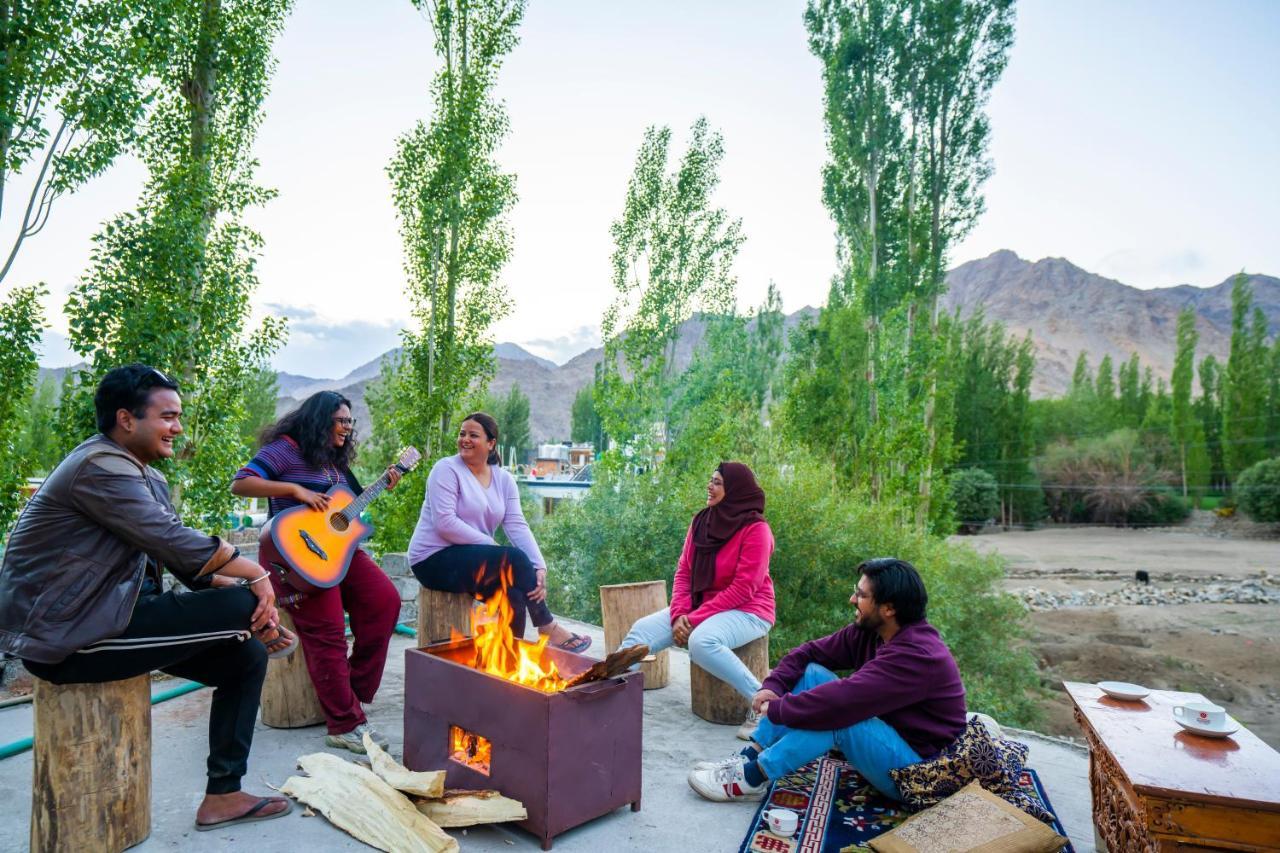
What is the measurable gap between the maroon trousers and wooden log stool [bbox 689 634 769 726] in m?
1.68

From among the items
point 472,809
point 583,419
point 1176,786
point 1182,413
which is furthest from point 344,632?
point 583,419

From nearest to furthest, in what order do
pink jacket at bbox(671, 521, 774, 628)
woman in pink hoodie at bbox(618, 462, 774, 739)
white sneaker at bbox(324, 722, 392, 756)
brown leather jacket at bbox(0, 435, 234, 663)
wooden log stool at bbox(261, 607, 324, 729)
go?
1. brown leather jacket at bbox(0, 435, 234, 663)
2. white sneaker at bbox(324, 722, 392, 756)
3. wooden log stool at bbox(261, 607, 324, 729)
4. woman in pink hoodie at bbox(618, 462, 774, 739)
5. pink jacket at bbox(671, 521, 774, 628)

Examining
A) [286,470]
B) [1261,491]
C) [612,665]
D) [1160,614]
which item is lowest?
[1160,614]

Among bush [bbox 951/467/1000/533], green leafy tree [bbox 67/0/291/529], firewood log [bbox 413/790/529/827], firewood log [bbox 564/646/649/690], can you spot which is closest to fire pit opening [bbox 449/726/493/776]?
firewood log [bbox 413/790/529/827]

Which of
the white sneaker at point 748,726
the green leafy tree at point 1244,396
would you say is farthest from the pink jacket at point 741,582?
the green leafy tree at point 1244,396

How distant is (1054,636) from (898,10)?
13.3 metres

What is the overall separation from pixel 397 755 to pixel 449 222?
7.29 metres

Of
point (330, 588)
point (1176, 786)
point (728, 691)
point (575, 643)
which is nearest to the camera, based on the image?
point (1176, 786)

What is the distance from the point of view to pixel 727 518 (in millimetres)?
4434

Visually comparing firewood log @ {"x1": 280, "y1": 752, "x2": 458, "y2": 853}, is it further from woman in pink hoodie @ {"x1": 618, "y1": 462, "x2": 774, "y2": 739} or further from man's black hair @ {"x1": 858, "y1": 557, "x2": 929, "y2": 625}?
man's black hair @ {"x1": 858, "y1": 557, "x2": 929, "y2": 625}

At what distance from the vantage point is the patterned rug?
2.84 meters

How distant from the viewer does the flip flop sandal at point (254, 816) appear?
110 inches

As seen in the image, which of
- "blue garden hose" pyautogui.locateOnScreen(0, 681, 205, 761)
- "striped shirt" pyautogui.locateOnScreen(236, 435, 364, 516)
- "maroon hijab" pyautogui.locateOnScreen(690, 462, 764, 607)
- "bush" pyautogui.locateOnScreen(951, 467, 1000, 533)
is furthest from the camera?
"bush" pyautogui.locateOnScreen(951, 467, 1000, 533)

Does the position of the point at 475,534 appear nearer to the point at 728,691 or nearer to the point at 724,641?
the point at 724,641
